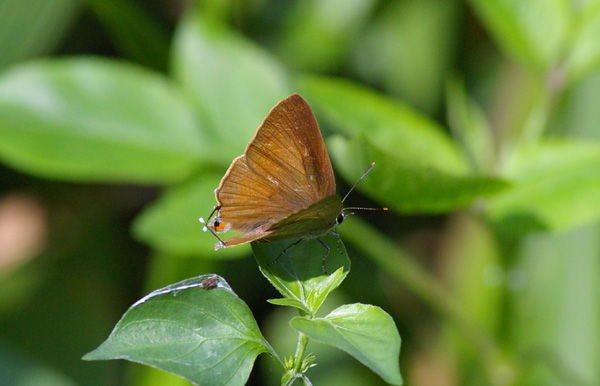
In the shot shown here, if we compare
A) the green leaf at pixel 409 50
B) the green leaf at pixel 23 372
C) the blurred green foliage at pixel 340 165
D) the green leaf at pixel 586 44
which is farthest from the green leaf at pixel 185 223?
the green leaf at pixel 409 50

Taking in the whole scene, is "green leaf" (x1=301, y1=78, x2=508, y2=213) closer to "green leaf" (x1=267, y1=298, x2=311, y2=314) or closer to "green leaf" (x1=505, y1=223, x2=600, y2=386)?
"green leaf" (x1=267, y1=298, x2=311, y2=314)

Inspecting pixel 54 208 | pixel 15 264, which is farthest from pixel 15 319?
pixel 54 208

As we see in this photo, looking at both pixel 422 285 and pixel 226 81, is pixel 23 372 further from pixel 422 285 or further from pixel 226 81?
pixel 422 285

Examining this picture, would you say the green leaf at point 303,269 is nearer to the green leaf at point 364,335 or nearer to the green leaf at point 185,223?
the green leaf at point 364,335

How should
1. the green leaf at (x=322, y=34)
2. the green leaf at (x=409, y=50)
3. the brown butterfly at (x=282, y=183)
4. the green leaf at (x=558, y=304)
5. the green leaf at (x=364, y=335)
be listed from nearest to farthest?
1. the green leaf at (x=364, y=335)
2. the brown butterfly at (x=282, y=183)
3. the green leaf at (x=558, y=304)
4. the green leaf at (x=322, y=34)
5. the green leaf at (x=409, y=50)

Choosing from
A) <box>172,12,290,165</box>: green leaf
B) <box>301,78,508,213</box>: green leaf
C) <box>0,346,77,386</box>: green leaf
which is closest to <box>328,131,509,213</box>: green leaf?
<box>301,78,508,213</box>: green leaf

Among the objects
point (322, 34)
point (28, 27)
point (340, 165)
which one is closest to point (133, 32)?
point (28, 27)

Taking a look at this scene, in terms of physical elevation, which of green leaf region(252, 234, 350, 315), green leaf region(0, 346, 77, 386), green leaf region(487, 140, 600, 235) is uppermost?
A: green leaf region(487, 140, 600, 235)
